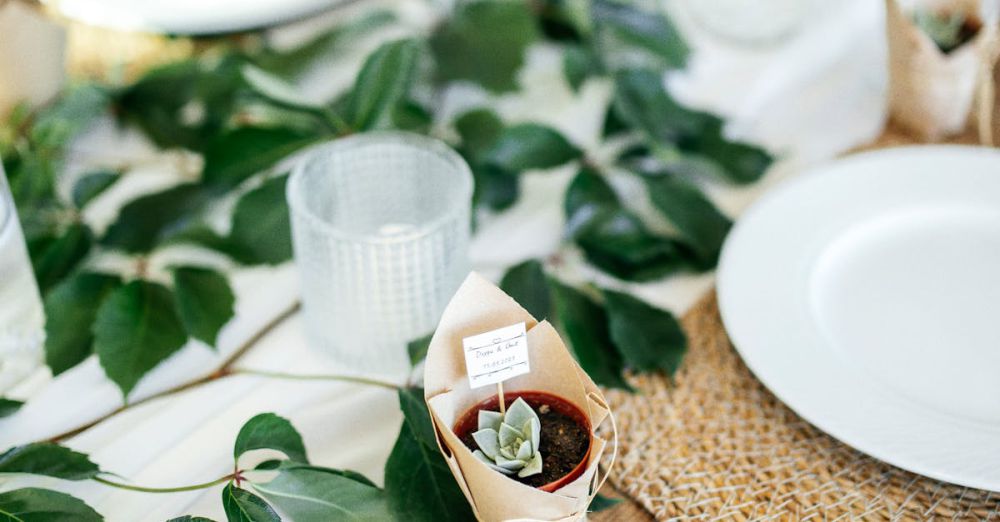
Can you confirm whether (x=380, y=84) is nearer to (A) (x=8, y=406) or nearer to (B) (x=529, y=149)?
(B) (x=529, y=149)

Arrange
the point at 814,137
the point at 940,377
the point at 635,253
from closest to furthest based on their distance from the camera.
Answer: the point at 940,377, the point at 635,253, the point at 814,137

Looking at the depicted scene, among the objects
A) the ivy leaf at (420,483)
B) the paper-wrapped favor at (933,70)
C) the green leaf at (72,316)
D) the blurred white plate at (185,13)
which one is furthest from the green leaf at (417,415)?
the paper-wrapped favor at (933,70)

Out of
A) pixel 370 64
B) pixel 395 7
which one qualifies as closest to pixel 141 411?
pixel 370 64

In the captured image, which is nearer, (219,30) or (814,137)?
(219,30)

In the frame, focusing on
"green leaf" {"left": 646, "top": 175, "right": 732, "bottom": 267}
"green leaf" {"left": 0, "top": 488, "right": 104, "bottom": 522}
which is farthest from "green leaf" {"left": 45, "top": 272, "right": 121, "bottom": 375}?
"green leaf" {"left": 646, "top": 175, "right": 732, "bottom": 267}

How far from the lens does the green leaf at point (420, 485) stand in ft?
1.47

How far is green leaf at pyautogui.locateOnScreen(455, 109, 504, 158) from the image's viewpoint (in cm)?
70

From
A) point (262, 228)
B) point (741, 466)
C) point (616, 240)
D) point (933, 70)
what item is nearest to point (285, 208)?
point (262, 228)

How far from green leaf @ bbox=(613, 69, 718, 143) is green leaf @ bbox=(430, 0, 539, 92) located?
0.09m

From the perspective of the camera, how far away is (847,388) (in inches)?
20.3

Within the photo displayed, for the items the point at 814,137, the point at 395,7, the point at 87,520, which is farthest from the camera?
the point at 395,7

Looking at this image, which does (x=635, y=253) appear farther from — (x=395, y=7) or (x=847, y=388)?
(x=395, y=7)

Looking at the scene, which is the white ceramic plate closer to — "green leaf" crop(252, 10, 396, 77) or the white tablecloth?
the white tablecloth

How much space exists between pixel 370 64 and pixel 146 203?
0.18 meters
